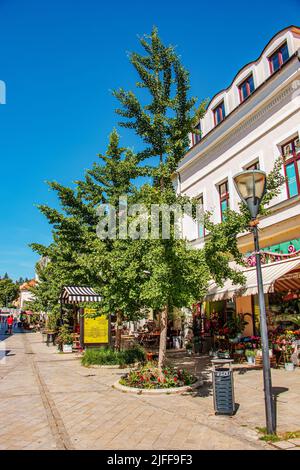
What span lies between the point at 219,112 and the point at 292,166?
687 cm

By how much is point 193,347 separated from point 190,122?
10.3 meters

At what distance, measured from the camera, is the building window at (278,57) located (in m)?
14.2

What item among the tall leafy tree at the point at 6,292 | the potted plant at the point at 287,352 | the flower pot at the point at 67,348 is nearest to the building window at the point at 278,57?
the potted plant at the point at 287,352

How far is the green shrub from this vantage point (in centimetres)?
1397

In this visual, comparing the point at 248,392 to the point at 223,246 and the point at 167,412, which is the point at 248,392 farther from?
the point at 223,246

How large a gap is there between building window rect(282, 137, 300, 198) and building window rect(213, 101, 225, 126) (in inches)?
226

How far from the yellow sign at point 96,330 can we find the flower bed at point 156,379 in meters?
7.09

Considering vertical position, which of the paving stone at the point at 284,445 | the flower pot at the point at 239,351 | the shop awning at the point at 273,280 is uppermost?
the shop awning at the point at 273,280

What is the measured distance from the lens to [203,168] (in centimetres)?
1891

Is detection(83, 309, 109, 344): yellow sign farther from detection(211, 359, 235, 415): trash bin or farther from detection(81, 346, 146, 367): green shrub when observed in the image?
detection(211, 359, 235, 415): trash bin

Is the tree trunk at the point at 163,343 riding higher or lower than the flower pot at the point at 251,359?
higher

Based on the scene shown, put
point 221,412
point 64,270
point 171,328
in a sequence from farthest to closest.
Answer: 1. point 171,328
2. point 64,270
3. point 221,412

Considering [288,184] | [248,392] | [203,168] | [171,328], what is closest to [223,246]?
[248,392]

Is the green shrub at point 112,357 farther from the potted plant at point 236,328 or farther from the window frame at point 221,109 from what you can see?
the window frame at point 221,109
